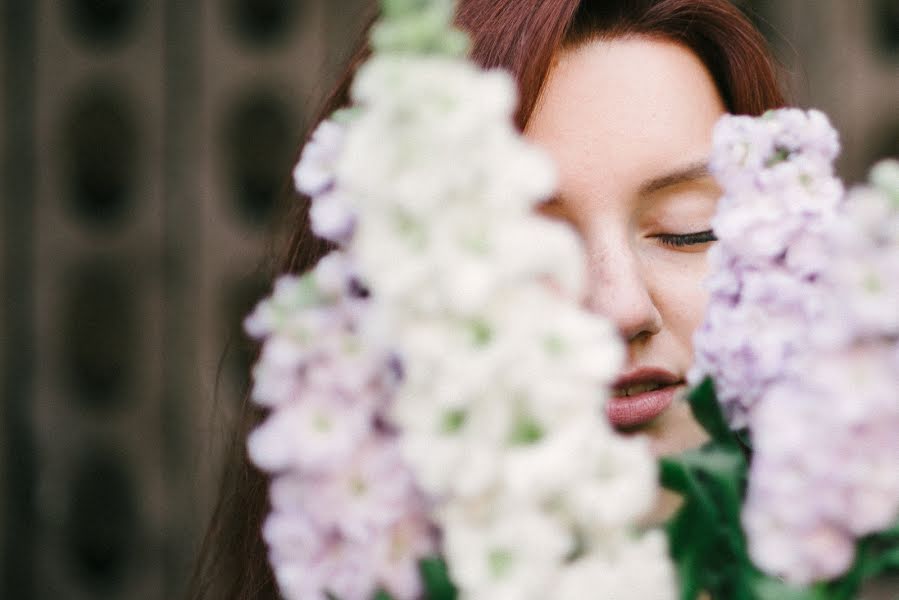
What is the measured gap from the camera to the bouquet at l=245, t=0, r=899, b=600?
0.34m

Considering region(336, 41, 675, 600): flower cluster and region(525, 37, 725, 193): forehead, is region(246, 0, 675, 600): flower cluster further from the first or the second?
region(525, 37, 725, 193): forehead

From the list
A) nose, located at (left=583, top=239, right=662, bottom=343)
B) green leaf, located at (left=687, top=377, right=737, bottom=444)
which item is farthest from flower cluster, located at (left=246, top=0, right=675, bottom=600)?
nose, located at (left=583, top=239, right=662, bottom=343)

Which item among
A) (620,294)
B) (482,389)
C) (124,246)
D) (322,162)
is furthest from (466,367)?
(124,246)

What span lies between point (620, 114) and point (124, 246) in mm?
2053

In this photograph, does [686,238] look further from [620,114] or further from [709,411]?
[709,411]

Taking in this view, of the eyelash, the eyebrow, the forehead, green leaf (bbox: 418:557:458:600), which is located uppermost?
the forehead

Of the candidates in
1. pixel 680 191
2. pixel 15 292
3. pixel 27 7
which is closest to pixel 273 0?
pixel 27 7

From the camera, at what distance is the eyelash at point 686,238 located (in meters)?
0.75

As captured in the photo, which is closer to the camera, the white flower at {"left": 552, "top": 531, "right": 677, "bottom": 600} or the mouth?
the white flower at {"left": 552, "top": 531, "right": 677, "bottom": 600}

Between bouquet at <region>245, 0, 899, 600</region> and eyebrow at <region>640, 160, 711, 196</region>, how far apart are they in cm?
31

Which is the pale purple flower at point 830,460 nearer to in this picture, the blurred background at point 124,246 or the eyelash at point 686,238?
the eyelash at point 686,238

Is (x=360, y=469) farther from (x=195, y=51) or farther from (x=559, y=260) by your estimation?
(x=195, y=51)

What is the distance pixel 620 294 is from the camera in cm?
68

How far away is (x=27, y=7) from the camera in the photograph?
2600mm
